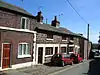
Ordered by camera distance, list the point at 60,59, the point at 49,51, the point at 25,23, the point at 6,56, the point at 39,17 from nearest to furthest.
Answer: the point at 6,56
the point at 25,23
the point at 60,59
the point at 49,51
the point at 39,17

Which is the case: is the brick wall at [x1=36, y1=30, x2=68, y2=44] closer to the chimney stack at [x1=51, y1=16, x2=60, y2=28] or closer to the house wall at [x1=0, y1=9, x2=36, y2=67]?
the house wall at [x1=0, y1=9, x2=36, y2=67]

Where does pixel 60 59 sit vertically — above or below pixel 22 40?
below

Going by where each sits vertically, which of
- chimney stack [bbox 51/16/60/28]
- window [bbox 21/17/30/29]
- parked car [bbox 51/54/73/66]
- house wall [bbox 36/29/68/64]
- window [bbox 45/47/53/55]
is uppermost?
chimney stack [bbox 51/16/60/28]

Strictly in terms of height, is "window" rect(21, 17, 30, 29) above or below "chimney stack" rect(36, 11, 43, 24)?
below

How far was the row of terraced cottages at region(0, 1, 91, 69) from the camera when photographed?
64.1 feet

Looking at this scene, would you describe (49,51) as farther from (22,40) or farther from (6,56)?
(6,56)

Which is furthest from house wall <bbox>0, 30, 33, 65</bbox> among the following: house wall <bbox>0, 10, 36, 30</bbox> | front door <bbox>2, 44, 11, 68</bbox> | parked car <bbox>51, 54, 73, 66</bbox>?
parked car <bbox>51, 54, 73, 66</bbox>

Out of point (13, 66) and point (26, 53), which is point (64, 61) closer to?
point (26, 53)

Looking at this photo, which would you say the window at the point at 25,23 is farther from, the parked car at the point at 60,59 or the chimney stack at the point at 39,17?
the chimney stack at the point at 39,17

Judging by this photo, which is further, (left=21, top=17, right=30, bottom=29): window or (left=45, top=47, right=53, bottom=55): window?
(left=45, top=47, right=53, bottom=55): window

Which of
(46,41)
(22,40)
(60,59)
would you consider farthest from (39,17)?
(22,40)

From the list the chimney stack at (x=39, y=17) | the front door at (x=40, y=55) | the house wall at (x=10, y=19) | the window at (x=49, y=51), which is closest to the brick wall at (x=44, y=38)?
the window at (x=49, y=51)

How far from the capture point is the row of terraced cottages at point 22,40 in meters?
19.5

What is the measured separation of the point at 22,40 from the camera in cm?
2217
